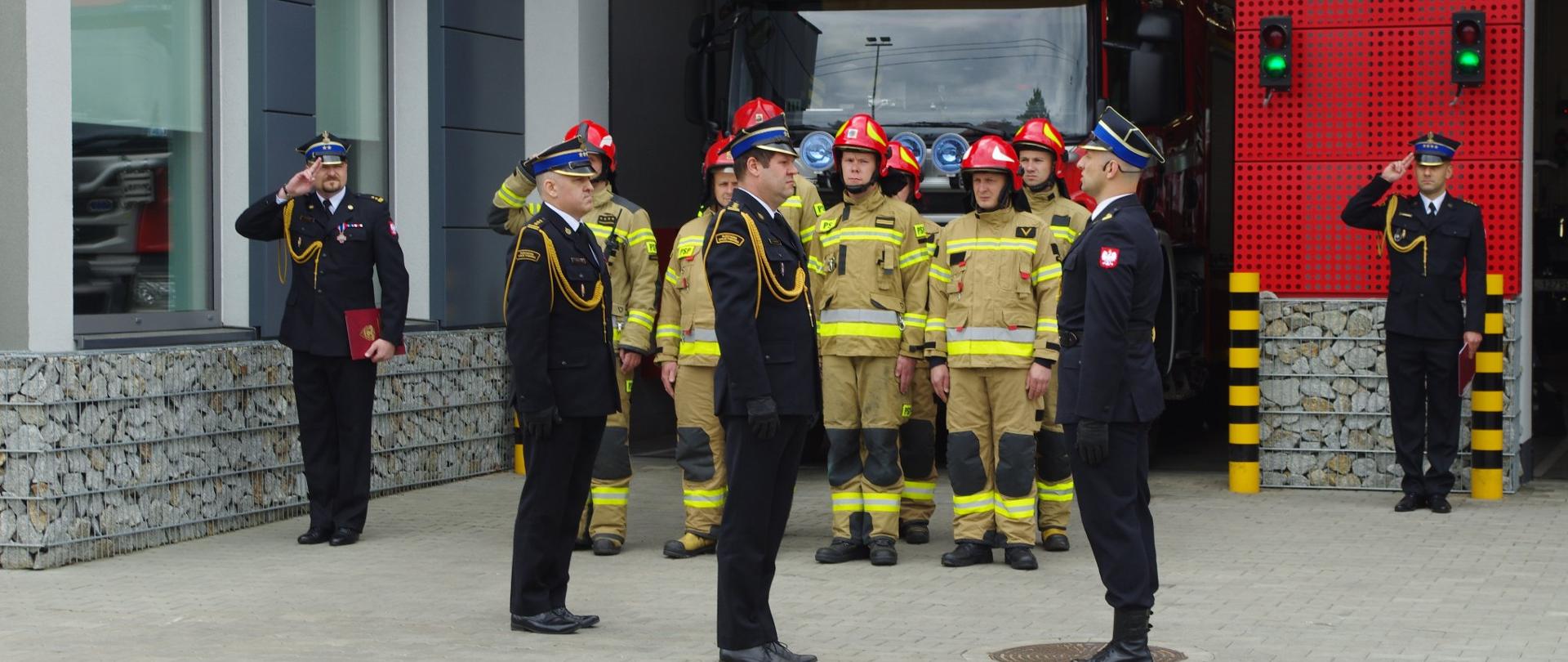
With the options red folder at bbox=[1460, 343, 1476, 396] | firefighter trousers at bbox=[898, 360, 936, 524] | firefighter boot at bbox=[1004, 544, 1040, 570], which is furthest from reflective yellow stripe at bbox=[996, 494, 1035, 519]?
red folder at bbox=[1460, 343, 1476, 396]

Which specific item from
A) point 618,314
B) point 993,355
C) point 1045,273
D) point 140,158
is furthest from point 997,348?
point 140,158

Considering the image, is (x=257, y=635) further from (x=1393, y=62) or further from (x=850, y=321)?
(x=1393, y=62)

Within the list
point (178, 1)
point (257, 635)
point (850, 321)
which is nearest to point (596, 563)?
point (850, 321)

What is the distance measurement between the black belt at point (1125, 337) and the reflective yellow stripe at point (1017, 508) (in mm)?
2363

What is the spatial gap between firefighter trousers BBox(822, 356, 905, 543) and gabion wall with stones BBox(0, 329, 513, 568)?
306 centimetres

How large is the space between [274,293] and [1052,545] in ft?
14.3

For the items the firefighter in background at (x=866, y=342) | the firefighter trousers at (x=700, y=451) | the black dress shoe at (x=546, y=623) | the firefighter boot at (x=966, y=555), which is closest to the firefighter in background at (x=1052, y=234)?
the firefighter boot at (x=966, y=555)

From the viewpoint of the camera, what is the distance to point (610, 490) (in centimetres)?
991

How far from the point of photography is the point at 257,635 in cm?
761

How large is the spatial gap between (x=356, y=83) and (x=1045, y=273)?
4.97 m

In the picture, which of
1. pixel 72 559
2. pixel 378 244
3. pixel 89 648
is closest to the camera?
pixel 89 648

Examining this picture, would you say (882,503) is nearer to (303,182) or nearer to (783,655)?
(783,655)

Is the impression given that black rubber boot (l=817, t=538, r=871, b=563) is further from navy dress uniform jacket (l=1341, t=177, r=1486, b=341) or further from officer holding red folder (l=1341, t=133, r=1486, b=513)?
navy dress uniform jacket (l=1341, t=177, r=1486, b=341)

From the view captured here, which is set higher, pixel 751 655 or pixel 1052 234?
pixel 1052 234
